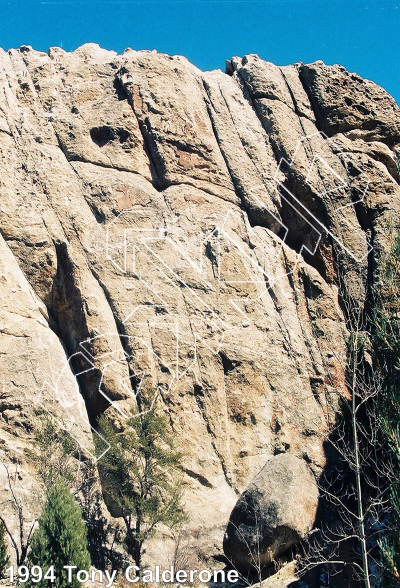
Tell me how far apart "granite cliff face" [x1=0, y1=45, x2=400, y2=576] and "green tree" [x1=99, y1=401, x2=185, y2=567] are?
0.62 meters

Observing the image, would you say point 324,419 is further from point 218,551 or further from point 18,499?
point 18,499

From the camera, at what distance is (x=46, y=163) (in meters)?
16.5

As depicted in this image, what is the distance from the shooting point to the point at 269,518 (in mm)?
12727

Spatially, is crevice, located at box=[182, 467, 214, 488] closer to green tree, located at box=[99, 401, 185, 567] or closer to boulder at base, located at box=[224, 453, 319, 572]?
green tree, located at box=[99, 401, 185, 567]

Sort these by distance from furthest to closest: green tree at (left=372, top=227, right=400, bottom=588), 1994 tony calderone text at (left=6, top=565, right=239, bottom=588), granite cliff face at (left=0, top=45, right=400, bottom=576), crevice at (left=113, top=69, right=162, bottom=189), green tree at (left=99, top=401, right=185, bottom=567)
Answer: crevice at (left=113, top=69, right=162, bottom=189) < granite cliff face at (left=0, top=45, right=400, bottom=576) < green tree at (left=99, top=401, right=185, bottom=567) < 1994 tony calderone text at (left=6, top=565, right=239, bottom=588) < green tree at (left=372, top=227, right=400, bottom=588)

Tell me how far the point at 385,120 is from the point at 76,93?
8.91m

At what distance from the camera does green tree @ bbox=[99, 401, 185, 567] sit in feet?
43.3

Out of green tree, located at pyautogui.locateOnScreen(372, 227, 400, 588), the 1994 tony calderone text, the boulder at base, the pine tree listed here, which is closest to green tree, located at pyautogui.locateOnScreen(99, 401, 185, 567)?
the 1994 tony calderone text

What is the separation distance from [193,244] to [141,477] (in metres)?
5.88

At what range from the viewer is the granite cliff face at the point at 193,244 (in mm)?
14703

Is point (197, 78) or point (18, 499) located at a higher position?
point (197, 78)

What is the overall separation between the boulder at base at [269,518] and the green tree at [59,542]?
10.5 feet

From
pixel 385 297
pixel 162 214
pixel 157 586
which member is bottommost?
pixel 157 586

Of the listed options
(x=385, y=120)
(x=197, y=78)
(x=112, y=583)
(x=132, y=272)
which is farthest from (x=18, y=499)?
(x=385, y=120)
